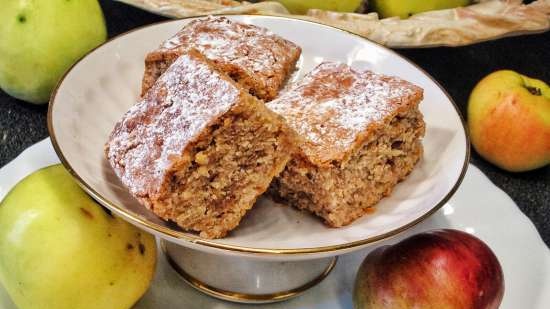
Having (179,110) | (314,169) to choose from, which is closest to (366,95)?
(314,169)

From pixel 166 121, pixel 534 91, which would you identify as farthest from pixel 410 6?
pixel 166 121

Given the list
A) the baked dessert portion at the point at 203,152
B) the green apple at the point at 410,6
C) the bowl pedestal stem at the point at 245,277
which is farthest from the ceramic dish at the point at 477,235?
the green apple at the point at 410,6

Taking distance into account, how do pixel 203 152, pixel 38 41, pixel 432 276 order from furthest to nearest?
pixel 38 41 → pixel 432 276 → pixel 203 152

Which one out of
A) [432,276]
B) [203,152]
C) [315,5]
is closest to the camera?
[203,152]

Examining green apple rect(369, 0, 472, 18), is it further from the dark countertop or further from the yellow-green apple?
the yellow-green apple

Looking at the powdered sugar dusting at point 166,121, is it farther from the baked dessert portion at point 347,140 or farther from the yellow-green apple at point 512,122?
the yellow-green apple at point 512,122

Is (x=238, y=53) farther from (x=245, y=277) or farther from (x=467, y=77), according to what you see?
(x=467, y=77)

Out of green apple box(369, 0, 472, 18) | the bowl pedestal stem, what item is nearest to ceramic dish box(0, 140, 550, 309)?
the bowl pedestal stem
